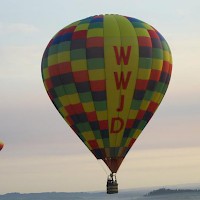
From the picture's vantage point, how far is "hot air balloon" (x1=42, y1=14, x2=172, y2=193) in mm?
40906

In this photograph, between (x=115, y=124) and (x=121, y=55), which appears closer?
(x=121, y=55)

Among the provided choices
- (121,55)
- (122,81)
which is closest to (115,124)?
(122,81)

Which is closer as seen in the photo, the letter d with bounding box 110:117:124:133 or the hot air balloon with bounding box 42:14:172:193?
the hot air balloon with bounding box 42:14:172:193

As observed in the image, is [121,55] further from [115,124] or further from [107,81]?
[115,124]

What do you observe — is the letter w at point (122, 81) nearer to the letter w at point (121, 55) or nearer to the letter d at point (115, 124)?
the letter w at point (121, 55)

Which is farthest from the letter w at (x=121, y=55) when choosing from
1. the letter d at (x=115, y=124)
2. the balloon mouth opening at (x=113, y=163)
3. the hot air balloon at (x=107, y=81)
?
the balloon mouth opening at (x=113, y=163)

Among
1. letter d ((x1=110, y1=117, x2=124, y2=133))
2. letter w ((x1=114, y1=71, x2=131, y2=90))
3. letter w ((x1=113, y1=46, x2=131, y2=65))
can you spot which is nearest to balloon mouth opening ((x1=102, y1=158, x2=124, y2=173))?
letter d ((x1=110, y1=117, x2=124, y2=133))

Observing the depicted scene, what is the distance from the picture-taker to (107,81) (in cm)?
4075

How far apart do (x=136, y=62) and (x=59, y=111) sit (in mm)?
6873

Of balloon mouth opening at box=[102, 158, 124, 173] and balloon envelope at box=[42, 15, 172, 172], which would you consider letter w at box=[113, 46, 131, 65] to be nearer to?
balloon envelope at box=[42, 15, 172, 172]

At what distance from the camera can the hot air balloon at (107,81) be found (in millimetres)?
40906

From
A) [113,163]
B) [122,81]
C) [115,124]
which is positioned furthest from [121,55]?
[113,163]

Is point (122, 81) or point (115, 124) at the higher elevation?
point (122, 81)

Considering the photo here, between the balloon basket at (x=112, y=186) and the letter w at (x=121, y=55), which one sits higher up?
the letter w at (x=121, y=55)
